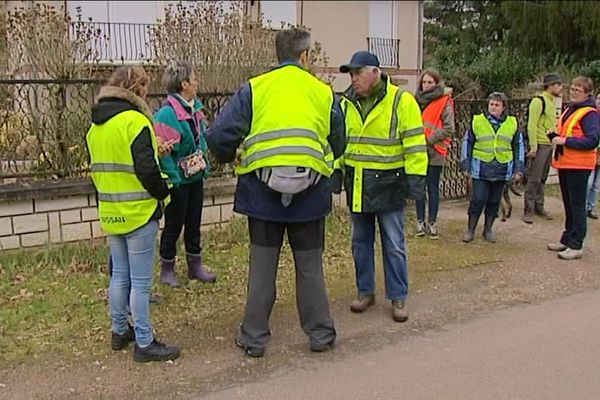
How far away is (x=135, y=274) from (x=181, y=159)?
1301mm

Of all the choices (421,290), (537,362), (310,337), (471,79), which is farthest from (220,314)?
(471,79)

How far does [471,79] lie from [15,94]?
14865 mm

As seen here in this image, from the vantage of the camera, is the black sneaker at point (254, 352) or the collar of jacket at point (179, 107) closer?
the black sneaker at point (254, 352)

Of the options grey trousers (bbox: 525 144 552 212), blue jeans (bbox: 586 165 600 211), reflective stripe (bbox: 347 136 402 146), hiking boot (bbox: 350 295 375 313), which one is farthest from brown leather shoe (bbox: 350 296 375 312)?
blue jeans (bbox: 586 165 600 211)

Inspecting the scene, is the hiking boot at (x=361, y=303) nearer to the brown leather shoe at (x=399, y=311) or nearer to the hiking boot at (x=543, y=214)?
the brown leather shoe at (x=399, y=311)

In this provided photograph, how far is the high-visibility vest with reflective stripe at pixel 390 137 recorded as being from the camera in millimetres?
4801

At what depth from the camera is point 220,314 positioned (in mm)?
5027

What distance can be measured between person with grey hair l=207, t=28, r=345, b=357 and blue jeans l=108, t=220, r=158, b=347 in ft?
1.91

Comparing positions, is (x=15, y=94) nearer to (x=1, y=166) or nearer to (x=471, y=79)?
(x=1, y=166)

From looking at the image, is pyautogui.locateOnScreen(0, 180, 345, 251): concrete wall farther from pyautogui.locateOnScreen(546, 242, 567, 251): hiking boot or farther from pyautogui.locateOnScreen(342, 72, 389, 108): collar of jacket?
pyautogui.locateOnScreen(546, 242, 567, 251): hiking boot

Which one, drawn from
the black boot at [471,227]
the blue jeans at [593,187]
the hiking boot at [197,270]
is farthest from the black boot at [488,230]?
the hiking boot at [197,270]

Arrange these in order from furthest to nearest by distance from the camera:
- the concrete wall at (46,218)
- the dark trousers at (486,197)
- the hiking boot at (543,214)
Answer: the hiking boot at (543,214)
the dark trousers at (486,197)
the concrete wall at (46,218)

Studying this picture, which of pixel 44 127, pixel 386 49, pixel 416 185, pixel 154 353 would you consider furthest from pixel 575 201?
pixel 386 49

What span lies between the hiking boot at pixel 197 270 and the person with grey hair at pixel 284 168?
4.15 feet
